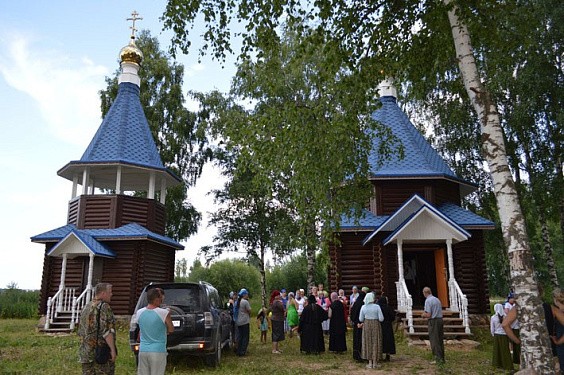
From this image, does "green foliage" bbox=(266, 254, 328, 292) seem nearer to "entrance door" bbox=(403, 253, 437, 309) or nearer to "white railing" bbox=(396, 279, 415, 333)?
"entrance door" bbox=(403, 253, 437, 309)

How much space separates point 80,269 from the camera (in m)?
17.5

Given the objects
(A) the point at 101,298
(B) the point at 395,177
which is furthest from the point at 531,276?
(B) the point at 395,177

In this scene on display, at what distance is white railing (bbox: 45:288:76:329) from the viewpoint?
1591cm

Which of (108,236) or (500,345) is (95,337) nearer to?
(500,345)

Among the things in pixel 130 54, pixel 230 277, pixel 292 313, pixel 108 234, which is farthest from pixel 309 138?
pixel 230 277

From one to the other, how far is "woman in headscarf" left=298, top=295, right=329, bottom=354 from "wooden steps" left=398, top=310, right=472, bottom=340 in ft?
10.7

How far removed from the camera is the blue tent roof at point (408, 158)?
16.4 m

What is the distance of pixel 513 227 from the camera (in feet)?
19.5

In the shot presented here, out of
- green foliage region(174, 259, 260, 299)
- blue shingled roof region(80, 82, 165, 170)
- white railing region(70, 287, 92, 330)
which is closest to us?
white railing region(70, 287, 92, 330)

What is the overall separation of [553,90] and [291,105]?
1152 cm

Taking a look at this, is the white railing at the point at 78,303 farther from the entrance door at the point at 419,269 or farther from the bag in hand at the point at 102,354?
the bag in hand at the point at 102,354

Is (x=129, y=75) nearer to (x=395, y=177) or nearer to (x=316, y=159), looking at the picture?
(x=395, y=177)

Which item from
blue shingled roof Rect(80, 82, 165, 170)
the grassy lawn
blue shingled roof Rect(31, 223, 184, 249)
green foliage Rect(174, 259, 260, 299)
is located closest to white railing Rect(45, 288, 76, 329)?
blue shingled roof Rect(31, 223, 184, 249)

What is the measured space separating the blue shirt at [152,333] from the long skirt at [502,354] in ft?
22.2
